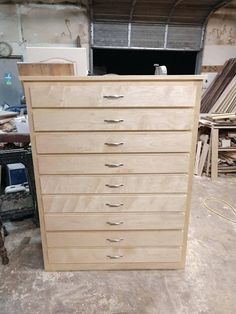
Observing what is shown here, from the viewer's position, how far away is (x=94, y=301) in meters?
1.35

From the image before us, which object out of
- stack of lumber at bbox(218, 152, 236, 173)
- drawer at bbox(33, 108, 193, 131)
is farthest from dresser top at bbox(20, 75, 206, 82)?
stack of lumber at bbox(218, 152, 236, 173)

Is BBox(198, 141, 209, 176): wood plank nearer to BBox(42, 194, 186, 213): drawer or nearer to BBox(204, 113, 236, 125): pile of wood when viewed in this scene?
BBox(204, 113, 236, 125): pile of wood

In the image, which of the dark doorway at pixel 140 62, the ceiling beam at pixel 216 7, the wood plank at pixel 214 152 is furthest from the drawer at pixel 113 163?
the dark doorway at pixel 140 62

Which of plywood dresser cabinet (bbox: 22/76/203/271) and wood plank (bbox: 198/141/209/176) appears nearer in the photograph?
plywood dresser cabinet (bbox: 22/76/203/271)

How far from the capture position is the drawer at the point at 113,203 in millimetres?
1373

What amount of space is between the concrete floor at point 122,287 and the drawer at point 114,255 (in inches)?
3.4

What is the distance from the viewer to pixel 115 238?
148 centimetres

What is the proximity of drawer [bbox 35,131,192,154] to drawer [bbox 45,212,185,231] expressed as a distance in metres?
0.40

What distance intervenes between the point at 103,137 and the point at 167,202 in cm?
53

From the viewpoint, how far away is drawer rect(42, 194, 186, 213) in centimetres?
137

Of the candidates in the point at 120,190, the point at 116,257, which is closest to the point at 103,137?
the point at 120,190

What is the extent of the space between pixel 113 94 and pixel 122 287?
1125mm

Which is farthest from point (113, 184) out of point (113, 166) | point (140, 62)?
point (140, 62)

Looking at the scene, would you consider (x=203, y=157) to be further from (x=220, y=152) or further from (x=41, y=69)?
(x=41, y=69)
